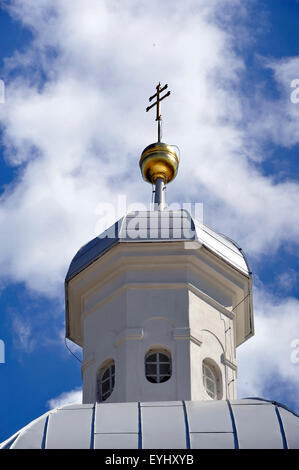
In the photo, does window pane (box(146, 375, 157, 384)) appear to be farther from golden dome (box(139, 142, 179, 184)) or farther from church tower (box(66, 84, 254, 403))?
golden dome (box(139, 142, 179, 184))

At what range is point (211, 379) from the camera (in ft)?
73.8

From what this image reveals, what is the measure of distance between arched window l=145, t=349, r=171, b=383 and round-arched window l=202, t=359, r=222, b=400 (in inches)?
25.4

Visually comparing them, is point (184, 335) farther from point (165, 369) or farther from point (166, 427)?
point (166, 427)

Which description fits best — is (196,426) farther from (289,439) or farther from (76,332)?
(76,332)

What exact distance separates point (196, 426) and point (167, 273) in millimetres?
5001

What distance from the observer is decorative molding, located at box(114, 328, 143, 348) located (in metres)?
22.2

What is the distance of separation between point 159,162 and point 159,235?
346cm

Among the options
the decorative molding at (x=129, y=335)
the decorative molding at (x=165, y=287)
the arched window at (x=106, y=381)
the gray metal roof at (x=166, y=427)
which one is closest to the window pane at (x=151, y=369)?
the decorative molding at (x=129, y=335)

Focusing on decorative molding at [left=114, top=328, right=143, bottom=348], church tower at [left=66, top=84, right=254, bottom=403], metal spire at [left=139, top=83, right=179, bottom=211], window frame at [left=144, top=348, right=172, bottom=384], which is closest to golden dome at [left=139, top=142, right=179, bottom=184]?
metal spire at [left=139, top=83, right=179, bottom=211]

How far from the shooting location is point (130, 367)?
21.9 m

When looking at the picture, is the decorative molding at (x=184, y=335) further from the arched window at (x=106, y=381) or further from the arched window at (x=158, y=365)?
the arched window at (x=106, y=381)

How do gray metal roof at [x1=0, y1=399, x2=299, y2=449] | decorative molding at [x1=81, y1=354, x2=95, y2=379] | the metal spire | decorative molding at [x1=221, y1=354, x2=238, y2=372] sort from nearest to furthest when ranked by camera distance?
gray metal roof at [x1=0, y1=399, x2=299, y2=449] → decorative molding at [x1=221, y1=354, x2=238, y2=372] → decorative molding at [x1=81, y1=354, x2=95, y2=379] → the metal spire
